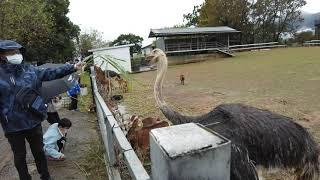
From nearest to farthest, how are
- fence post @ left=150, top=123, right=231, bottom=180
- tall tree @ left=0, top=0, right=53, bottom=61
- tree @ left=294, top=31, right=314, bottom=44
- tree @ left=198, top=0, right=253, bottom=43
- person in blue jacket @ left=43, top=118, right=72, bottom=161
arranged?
1. fence post @ left=150, top=123, right=231, bottom=180
2. person in blue jacket @ left=43, top=118, right=72, bottom=161
3. tall tree @ left=0, top=0, right=53, bottom=61
4. tree @ left=198, top=0, right=253, bottom=43
5. tree @ left=294, top=31, right=314, bottom=44

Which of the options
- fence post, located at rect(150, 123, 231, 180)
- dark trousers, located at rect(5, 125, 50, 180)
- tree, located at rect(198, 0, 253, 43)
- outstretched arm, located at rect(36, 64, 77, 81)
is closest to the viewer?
fence post, located at rect(150, 123, 231, 180)

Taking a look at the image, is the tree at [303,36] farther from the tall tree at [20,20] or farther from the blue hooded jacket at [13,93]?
the blue hooded jacket at [13,93]

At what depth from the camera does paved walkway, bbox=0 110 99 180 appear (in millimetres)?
4827

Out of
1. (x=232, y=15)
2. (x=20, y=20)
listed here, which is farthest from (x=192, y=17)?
(x=20, y=20)

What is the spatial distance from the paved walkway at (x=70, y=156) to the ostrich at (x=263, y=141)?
88.5 inches

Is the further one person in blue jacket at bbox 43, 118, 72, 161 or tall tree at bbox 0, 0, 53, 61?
tall tree at bbox 0, 0, 53, 61

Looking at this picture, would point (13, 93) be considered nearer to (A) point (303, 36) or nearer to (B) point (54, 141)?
(B) point (54, 141)

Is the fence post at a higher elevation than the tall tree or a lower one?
lower

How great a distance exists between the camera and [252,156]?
309 centimetres

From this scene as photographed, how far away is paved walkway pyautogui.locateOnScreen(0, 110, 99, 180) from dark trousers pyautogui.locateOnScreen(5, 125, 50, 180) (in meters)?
0.55

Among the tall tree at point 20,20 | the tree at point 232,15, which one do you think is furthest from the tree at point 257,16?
the tall tree at point 20,20

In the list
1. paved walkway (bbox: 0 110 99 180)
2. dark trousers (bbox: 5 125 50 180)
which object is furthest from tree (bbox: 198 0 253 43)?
dark trousers (bbox: 5 125 50 180)

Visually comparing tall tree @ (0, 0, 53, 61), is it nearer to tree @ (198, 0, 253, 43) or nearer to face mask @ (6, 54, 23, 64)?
face mask @ (6, 54, 23, 64)

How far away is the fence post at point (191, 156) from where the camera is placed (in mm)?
1153
